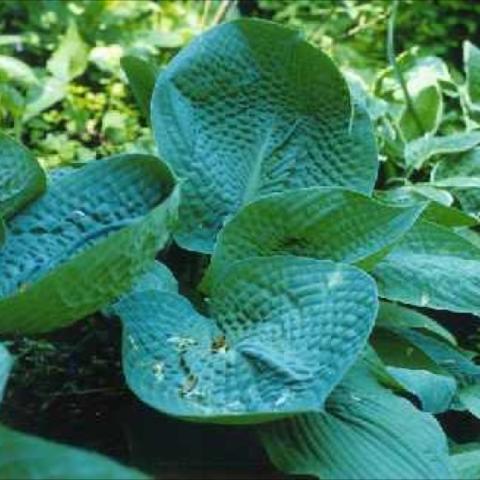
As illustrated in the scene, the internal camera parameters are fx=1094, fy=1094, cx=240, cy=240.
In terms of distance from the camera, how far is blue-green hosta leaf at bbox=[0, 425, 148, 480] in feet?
3.15

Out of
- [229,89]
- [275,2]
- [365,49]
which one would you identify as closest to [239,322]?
[229,89]

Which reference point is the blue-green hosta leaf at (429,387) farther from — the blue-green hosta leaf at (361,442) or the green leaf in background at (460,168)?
the green leaf in background at (460,168)

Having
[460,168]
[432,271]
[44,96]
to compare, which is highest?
[432,271]

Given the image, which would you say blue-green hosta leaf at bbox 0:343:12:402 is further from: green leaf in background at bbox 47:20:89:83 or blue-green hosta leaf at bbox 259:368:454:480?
green leaf in background at bbox 47:20:89:83

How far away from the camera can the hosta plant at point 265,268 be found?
3.69 ft

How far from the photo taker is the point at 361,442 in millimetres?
1151

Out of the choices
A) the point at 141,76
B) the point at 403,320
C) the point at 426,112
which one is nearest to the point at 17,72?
the point at 141,76

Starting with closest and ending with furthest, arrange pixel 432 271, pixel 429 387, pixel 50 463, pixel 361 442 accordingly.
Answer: pixel 50 463 < pixel 361 442 < pixel 429 387 < pixel 432 271

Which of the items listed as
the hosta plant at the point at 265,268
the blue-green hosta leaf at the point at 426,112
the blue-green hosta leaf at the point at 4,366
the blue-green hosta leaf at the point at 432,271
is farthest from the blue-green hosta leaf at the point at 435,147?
the blue-green hosta leaf at the point at 4,366

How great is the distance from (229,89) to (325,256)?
1.07 ft

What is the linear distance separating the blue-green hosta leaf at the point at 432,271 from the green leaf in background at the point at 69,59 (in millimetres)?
1081

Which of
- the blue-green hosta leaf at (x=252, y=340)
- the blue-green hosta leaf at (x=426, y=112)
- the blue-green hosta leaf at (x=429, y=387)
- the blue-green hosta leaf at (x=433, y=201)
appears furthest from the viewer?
the blue-green hosta leaf at (x=426, y=112)

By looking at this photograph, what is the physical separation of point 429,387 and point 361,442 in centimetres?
17

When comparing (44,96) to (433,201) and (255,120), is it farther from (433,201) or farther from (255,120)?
(433,201)
